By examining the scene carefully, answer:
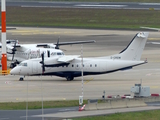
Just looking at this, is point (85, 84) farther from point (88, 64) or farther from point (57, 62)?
point (57, 62)

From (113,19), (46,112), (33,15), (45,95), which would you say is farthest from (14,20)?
(46,112)

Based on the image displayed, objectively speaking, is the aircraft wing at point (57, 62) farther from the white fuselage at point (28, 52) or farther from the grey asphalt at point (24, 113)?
the grey asphalt at point (24, 113)

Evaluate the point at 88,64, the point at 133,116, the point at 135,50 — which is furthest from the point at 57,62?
the point at 133,116

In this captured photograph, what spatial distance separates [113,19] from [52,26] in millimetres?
17274

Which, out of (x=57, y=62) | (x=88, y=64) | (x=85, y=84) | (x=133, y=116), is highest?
(x=57, y=62)

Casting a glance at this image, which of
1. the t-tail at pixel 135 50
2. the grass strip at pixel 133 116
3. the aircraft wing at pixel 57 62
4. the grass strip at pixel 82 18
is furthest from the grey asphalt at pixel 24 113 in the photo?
the grass strip at pixel 82 18

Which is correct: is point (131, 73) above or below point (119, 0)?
below

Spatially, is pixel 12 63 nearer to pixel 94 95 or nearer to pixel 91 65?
pixel 91 65

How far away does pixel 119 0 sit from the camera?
6363 inches

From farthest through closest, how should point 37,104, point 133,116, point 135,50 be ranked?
point 135,50 < point 37,104 < point 133,116

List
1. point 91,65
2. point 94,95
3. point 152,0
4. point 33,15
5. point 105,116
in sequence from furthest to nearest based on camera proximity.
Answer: point 152,0
point 33,15
point 91,65
point 94,95
point 105,116

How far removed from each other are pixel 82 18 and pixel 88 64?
72639 mm

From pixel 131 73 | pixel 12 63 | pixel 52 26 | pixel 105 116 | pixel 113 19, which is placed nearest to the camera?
pixel 105 116

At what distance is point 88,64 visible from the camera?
47375 mm
